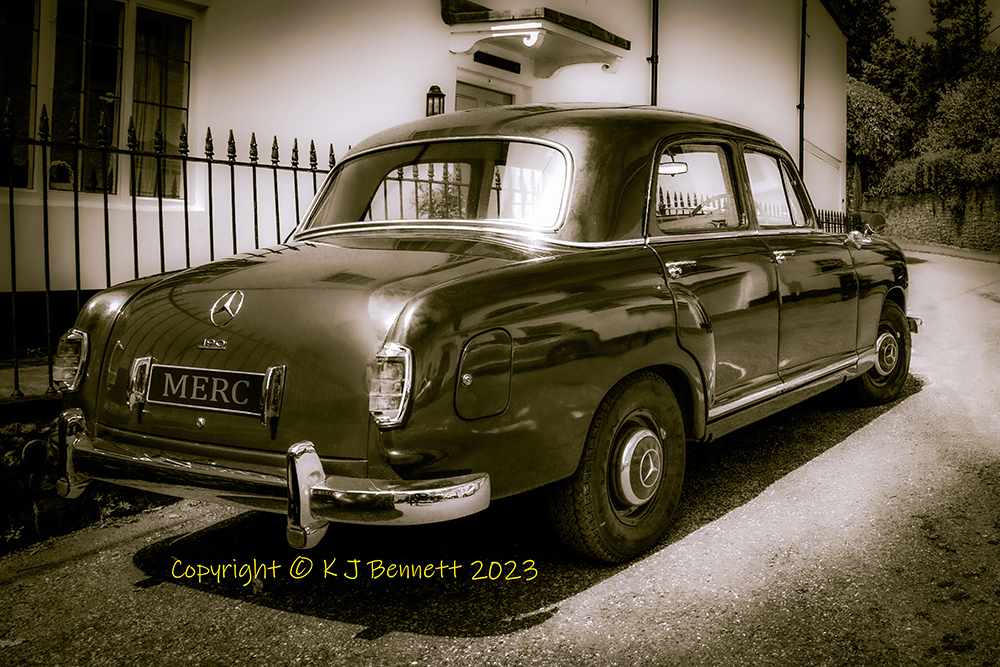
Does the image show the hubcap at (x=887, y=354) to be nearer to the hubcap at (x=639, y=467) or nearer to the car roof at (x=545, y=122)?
the car roof at (x=545, y=122)

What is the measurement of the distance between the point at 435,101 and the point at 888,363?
190 inches

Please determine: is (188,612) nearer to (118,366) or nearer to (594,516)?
(118,366)

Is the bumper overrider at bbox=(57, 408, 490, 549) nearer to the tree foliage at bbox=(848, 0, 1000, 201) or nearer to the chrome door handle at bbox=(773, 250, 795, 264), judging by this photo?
the chrome door handle at bbox=(773, 250, 795, 264)

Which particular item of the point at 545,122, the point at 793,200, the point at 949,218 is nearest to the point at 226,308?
the point at 545,122

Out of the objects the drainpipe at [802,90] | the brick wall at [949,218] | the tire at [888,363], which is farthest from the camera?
the brick wall at [949,218]

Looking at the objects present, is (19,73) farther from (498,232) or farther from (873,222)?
(873,222)

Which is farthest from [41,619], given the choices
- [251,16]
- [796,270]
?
[251,16]

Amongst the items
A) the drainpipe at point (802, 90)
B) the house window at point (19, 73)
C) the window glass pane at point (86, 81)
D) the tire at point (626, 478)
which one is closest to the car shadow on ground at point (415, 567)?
the tire at point (626, 478)

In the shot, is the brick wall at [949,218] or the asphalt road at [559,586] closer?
the asphalt road at [559,586]

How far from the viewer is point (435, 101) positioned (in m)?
8.02

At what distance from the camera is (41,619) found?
280 centimetres

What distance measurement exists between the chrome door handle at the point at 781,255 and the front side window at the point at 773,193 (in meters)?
0.17

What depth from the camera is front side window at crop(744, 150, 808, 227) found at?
4051mm

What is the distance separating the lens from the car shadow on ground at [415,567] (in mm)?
2756
